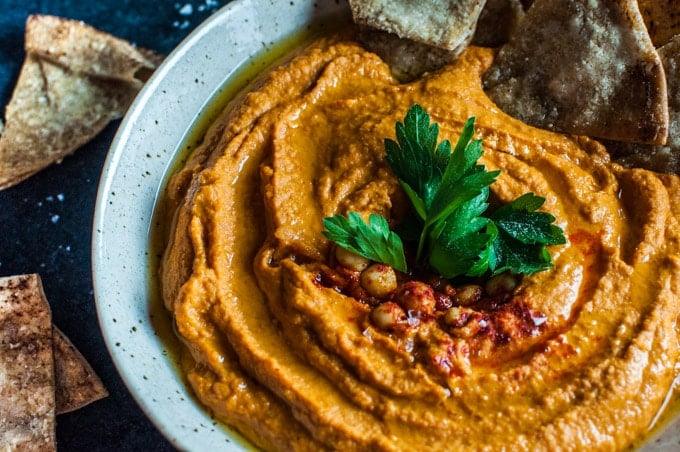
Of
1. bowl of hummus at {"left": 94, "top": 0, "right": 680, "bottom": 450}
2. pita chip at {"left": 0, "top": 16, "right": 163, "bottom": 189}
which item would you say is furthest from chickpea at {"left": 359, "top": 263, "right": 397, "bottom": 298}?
pita chip at {"left": 0, "top": 16, "right": 163, "bottom": 189}

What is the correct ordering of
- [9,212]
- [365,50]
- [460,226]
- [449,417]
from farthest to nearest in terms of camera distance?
[9,212] < [365,50] < [460,226] < [449,417]

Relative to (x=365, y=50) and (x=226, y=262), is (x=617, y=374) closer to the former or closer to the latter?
(x=226, y=262)

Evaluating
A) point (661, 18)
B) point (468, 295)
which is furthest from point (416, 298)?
point (661, 18)

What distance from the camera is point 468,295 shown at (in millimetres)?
3408

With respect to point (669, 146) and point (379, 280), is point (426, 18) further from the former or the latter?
point (379, 280)

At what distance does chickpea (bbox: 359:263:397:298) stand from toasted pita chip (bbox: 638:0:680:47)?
188 cm

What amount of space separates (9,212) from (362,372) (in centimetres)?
249

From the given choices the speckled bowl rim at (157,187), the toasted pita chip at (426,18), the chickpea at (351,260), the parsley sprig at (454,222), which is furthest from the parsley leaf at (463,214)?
the speckled bowl rim at (157,187)

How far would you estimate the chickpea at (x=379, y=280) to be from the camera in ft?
11.0

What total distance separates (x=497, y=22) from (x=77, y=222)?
2592 millimetres

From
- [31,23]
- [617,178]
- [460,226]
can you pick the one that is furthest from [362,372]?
[31,23]

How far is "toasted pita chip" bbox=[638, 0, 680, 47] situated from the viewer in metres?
3.89

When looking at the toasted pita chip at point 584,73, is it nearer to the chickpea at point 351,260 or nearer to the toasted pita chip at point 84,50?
the chickpea at point 351,260

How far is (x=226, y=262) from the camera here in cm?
354
